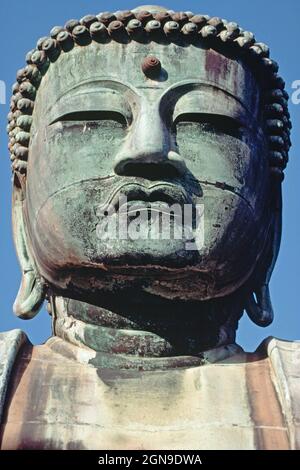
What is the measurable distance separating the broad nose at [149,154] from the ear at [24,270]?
43.9 inches

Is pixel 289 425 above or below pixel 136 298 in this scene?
below

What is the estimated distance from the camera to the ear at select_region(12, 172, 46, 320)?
12.1m

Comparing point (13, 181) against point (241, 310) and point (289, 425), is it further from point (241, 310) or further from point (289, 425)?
point (289, 425)

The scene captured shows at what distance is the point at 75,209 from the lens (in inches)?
451

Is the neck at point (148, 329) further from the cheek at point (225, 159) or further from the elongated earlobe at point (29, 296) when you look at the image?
the cheek at point (225, 159)

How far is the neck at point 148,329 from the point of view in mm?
11477

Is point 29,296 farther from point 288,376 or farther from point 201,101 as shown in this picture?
point 288,376

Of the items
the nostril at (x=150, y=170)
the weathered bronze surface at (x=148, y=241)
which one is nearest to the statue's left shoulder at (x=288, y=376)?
the weathered bronze surface at (x=148, y=241)

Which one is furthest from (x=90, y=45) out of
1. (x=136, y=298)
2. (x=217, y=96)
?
(x=136, y=298)

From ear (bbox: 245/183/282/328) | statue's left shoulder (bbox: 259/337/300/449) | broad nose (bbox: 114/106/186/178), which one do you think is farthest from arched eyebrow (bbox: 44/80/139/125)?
statue's left shoulder (bbox: 259/337/300/449)

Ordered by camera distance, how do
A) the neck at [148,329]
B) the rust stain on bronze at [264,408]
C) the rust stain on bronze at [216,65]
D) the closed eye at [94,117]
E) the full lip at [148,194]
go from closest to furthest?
the rust stain on bronze at [264,408] → the full lip at [148,194] → the neck at [148,329] → the closed eye at [94,117] → the rust stain on bronze at [216,65]

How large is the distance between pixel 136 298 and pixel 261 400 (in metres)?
0.99

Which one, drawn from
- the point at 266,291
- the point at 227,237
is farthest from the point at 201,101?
the point at 266,291

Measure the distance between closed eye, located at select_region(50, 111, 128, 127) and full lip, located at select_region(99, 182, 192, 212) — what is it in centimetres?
49
